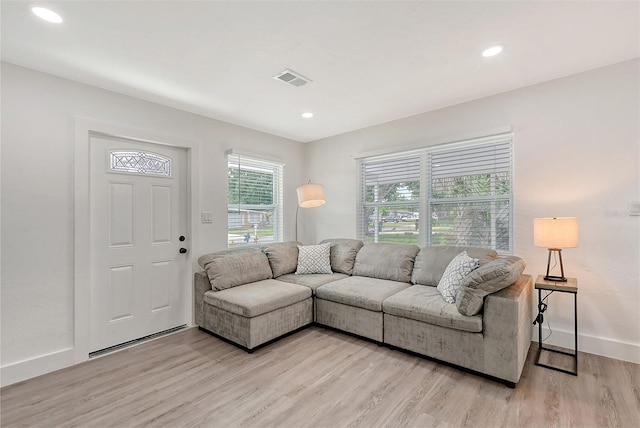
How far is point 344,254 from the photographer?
383cm

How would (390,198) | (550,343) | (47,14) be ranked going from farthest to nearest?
(390,198)
(550,343)
(47,14)

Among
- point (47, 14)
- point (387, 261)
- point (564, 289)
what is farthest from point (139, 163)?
point (564, 289)

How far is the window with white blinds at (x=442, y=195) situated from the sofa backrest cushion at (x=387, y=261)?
319mm

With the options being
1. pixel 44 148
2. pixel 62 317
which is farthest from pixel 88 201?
pixel 62 317

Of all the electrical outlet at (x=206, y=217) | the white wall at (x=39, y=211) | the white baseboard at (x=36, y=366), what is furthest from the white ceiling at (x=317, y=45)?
the white baseboard at (x=36, y=366)

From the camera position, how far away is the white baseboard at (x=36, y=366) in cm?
221

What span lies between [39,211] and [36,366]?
4.04 feet

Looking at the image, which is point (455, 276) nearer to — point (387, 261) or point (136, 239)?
point (387, 261)

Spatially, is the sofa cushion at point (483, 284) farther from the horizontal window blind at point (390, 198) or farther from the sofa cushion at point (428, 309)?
the horizontal window blind at point (390, 198)

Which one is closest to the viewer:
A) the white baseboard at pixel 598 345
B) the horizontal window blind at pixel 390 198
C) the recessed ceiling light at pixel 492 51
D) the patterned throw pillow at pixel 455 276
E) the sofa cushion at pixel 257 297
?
the recessed ceiling light at pixel 492 51

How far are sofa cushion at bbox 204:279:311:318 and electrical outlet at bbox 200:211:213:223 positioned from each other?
2.80ft

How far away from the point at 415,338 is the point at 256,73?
2678 mm

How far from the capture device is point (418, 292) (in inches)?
112

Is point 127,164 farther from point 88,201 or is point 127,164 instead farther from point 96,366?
point 96,366
